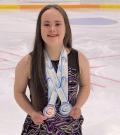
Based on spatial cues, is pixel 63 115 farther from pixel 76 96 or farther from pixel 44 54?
pixel 44 54

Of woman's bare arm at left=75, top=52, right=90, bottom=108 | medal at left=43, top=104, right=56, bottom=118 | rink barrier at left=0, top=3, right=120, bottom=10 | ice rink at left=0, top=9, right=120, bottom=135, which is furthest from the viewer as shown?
rink barrier at left=0, top=3, right=120, bottom=10

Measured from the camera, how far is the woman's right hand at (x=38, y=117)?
1.68m

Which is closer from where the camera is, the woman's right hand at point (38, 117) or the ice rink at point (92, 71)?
the woman's right hand at point (38, 117)

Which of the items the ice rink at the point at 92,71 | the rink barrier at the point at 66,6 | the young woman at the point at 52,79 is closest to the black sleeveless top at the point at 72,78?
the young woman at the point at 52,79

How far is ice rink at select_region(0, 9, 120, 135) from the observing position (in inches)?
112

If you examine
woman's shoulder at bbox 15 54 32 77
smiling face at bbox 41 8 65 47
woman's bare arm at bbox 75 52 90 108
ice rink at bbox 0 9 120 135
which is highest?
smiling face at bbox 41 8 65 47

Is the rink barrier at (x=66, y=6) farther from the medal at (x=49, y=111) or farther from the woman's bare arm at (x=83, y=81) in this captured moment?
the medal at (x=49, y=111)

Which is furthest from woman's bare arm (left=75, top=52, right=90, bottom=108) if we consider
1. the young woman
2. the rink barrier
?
the rink barrier

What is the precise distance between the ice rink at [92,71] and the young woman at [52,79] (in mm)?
940

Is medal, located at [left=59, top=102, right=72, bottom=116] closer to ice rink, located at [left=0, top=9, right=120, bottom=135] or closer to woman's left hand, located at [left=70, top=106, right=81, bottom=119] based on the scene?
woman's left hand, located at [left=70, top=106, right=81, bottom=119]

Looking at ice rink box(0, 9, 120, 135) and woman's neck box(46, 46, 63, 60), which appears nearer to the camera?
woman's neck box(46, 46, 63, 60)

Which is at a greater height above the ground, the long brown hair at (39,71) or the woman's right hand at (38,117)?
the long brown hair at (39,71)

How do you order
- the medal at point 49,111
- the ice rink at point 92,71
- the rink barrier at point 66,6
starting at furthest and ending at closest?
1. the rink barrier at point 66,6
2. the ice rink at point 92,71
3. the medal at point 49,111

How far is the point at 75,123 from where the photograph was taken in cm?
176
